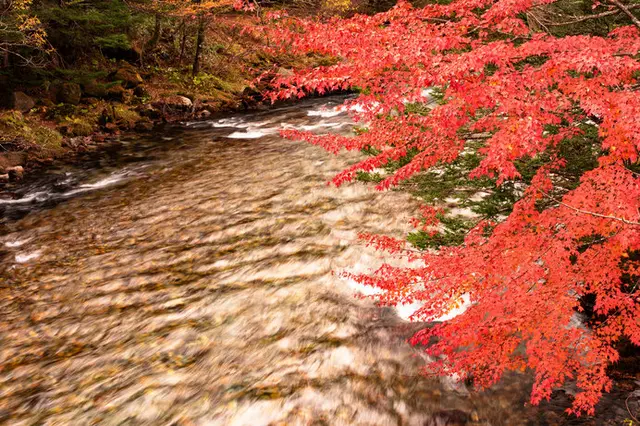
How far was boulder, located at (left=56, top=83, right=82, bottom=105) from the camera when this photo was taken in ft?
52.6

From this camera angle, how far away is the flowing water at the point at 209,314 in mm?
4640

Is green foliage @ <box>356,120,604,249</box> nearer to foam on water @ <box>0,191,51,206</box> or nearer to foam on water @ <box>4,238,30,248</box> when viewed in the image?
foam on water @ <box>4,238,30,248</box>

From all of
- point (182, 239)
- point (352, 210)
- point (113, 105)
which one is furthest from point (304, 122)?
point (182, 239)

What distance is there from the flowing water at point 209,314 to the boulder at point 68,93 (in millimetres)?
6031

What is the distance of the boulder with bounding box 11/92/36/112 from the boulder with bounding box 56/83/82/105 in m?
1.08

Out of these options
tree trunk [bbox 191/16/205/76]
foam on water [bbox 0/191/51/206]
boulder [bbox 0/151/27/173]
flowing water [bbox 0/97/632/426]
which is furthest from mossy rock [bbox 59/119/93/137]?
tree trunk [bbox 191/16/205/76]

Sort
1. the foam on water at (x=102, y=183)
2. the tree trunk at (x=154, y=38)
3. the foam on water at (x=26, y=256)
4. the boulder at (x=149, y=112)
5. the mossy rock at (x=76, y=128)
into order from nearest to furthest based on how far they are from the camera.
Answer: the foam on water at (x=26, y=256) → the foam on water at (x=102, y=183) → the mossy rock at (x=76, y=128) → the boulder at (x=149, y=112) → the tree trunk at (x=154, y=38)

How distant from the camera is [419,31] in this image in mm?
4266

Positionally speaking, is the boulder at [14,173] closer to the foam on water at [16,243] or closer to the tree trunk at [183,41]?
the foam on water at [16,243]

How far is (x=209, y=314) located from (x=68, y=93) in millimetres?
14266

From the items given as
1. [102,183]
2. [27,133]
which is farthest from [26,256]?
[27,133]

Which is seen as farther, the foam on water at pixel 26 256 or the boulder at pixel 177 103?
the boulder at pixel 177 103

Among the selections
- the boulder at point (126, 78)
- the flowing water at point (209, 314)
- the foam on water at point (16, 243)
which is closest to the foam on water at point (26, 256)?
the flowing water at point (209, 314)

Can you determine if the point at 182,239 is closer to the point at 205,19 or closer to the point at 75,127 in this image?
the point at 75,127
